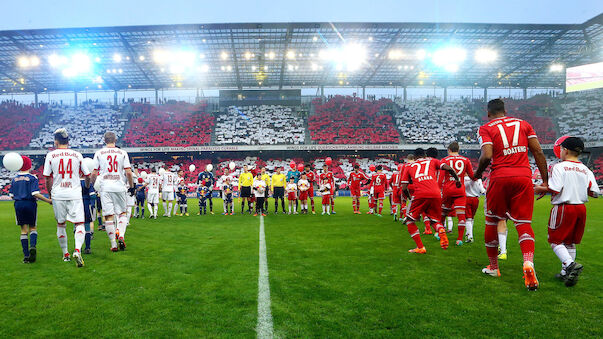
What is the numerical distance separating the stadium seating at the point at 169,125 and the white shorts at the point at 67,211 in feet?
92.4

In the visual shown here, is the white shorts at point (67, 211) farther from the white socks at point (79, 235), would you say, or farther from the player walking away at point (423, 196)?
the player walking away at point (423, 196)

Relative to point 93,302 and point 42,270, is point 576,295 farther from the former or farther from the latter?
point 42,270

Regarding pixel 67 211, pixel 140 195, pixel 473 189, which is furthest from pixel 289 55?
pixel 67 211

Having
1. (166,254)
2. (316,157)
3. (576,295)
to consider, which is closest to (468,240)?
(576,295)

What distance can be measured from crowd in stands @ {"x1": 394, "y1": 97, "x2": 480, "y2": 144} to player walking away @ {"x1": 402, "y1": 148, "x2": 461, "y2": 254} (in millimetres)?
28919

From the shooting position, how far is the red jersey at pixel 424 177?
6293mm

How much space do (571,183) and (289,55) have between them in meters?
29.4

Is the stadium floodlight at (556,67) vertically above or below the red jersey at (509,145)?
above

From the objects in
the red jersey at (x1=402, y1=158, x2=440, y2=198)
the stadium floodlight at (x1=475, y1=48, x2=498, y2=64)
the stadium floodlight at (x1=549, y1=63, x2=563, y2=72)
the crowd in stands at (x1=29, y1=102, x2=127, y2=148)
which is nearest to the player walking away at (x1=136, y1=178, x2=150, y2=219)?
the red jersey at (x1=402, y1=158, x2=440, y2=198)

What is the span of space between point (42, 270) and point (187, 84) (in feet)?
125

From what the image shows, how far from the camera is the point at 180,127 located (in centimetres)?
3728

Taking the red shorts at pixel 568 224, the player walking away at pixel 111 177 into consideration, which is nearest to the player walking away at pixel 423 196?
the red shorts at pixel 568 224

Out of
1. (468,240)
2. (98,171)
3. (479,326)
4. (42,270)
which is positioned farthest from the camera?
(468,240)

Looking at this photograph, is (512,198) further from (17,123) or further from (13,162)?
(17,123)
